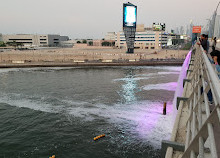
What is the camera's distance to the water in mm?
18203

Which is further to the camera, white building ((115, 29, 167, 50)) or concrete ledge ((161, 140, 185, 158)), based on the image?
white building ((115, 29, 167, 50))

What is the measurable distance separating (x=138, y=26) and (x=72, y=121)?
162 metres

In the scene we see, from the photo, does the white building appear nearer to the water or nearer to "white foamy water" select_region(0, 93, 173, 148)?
Answer: the water

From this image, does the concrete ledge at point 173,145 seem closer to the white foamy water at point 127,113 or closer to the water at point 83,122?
the water at point 83,122

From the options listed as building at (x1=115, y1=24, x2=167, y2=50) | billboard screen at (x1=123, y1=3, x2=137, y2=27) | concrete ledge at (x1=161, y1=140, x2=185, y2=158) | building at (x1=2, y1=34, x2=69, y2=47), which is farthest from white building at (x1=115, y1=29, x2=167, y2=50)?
concrete ledge at (x1=161, y1=140, x2=185, y2=158)

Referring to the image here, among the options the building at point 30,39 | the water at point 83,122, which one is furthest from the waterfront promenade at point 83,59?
the building at point 30,39

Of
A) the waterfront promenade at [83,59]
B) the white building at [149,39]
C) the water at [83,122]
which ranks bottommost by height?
the water at [83,122]

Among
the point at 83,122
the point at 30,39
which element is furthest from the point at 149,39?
the point at 83,122

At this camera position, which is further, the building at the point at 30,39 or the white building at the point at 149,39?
the building at the point at 30,39

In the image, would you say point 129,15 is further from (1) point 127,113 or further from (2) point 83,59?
(1) point 127,113

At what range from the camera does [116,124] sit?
2362 cm

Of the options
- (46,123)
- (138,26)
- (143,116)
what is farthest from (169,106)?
(138,26)

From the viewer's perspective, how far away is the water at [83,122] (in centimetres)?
1820

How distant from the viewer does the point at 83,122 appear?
24.0 metres
